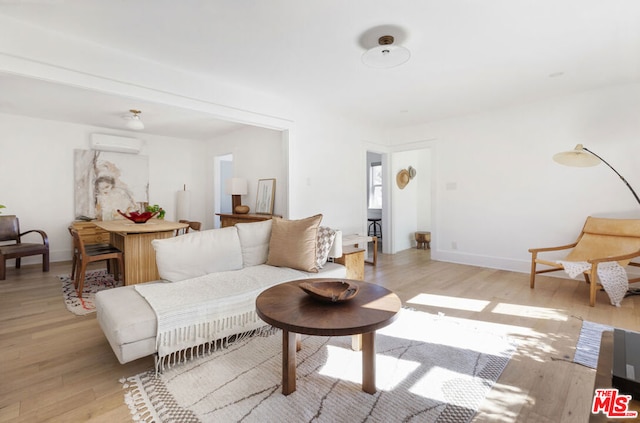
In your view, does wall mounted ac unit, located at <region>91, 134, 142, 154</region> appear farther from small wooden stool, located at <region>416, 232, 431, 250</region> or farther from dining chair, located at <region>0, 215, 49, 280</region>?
small wooden stool, located at <region>416, 232, 431, 250</region>

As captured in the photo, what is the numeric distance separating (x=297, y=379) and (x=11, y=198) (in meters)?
5.90

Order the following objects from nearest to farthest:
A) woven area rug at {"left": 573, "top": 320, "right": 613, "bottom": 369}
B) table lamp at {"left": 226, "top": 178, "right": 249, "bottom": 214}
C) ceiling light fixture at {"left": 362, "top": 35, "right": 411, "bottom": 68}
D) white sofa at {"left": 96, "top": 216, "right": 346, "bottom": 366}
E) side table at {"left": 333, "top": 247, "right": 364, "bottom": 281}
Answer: white sofa at {"left": 96, "top": 216, "right": 346, "bottom": 366}, woven area rug at {"left": 573, "top": 320, "right": 613, "bottom": 369}, ceiling light fixture at {"left": 362, "top": 35, "right": 411, "bottom": 68}, side table at {"left": 333, "top": 247, "right": 364, "bottom": 281}, table lamp at {"left": 226, "top": 178, "right": 249, "bottom": 214}

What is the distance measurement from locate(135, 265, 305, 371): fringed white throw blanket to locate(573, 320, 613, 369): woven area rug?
7.23 ft

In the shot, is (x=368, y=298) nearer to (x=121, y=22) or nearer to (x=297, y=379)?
(x=297, y=379)

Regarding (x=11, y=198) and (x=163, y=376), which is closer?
(x=163, y=376)

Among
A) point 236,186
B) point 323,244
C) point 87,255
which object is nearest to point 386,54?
point 323,244

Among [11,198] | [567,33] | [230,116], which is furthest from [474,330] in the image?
[11,198]

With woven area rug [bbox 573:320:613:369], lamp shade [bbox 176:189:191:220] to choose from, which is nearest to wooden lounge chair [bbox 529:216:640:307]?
woven area rug [bbox 573:320:613:369]

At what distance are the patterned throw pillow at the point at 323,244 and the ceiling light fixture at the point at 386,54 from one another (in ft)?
5.35

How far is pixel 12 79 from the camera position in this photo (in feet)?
11.3

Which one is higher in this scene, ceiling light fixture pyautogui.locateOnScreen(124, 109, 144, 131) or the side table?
ceiling light fixture pyautogui.locateOnScreen(124, 109, 144, 131)

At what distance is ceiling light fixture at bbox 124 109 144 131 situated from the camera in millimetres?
4387

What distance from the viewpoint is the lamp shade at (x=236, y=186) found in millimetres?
5324

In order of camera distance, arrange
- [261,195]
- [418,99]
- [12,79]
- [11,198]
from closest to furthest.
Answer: [12,79]
[418,99]
[11,198]
[261,195]
